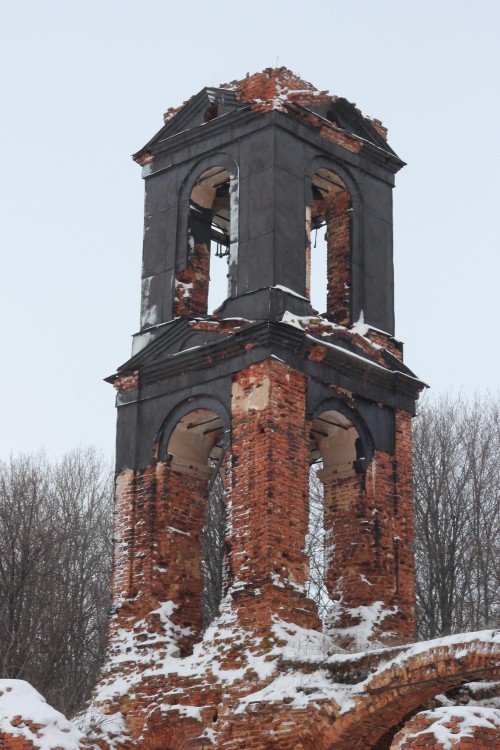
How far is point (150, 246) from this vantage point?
20453mm

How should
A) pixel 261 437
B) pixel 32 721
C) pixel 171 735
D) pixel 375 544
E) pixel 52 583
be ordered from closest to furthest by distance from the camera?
pixel 32 721 < pixel 171 735 < pixel 261 437 < pixel 375 544 < pixel 52 583

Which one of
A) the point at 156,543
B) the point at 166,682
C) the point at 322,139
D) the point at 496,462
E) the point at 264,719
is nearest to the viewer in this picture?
the point at 264,719

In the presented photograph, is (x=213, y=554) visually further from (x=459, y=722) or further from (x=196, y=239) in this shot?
(x=459, y=722)

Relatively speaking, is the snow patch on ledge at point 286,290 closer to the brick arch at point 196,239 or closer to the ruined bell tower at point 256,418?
the ruined bell tower at point 256,418

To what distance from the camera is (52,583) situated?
89.2ft

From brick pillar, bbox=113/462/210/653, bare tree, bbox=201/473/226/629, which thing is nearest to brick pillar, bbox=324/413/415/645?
brick pillar, bbox=113/462/210/653

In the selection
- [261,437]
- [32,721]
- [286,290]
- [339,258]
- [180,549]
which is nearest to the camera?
[32,721]

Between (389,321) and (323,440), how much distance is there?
2.03 meters

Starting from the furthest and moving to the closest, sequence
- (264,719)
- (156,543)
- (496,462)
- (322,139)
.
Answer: (496,462) → (322,139) → (156,543) → (264,719)

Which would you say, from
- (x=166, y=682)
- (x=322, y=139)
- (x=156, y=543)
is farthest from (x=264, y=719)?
(x=322, y=139)

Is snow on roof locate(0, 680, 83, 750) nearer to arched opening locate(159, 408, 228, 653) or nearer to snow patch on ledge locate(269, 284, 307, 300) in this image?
arched opening locate(159, 408, 228, 653)

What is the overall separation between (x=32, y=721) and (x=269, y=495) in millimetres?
3952

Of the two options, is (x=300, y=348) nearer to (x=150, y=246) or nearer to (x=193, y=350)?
(x=193, y=350)

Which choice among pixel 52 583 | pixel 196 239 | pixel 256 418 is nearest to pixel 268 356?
pixel 256 418
